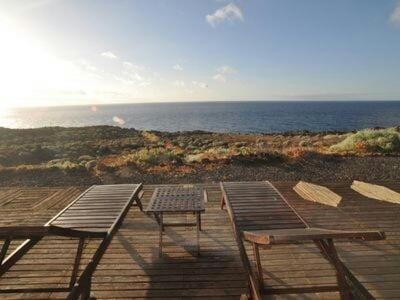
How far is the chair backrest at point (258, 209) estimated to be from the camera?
4.66 m

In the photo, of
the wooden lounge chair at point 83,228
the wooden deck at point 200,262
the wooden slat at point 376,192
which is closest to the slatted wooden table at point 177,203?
the wooden deck at point 200,262

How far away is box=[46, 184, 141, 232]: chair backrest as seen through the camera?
4.78 meters

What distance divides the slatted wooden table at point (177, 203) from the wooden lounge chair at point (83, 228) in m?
0.51

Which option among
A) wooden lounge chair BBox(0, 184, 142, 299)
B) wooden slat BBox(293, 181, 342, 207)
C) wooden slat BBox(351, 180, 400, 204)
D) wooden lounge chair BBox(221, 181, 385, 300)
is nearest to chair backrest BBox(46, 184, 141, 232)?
wooden lounge chair BBox(0, 184, 142, 299)

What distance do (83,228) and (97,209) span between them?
0.66m

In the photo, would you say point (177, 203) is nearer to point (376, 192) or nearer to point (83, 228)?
point (83, 228)

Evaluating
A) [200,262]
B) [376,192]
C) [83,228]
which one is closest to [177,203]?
[200,262]

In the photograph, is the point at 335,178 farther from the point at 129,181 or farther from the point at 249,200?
the point at 129,181

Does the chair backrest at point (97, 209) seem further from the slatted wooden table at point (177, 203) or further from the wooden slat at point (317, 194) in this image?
the wooden slat at point (317, 194)

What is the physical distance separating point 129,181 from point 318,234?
805 cm

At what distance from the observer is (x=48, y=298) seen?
409 centimetres

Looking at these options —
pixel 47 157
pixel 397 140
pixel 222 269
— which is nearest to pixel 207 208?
pixel 222 269

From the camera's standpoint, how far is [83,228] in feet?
15.6

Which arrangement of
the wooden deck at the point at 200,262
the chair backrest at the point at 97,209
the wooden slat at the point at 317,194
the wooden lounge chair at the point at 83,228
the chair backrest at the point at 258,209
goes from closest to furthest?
the wooden lounge chair at the point at 83,228
the wooden deck at the point at 200,262
the chair backrest at the point at 258,209
the chair backrest at the point at 97,209
the wooden slat at the point at 317,194
